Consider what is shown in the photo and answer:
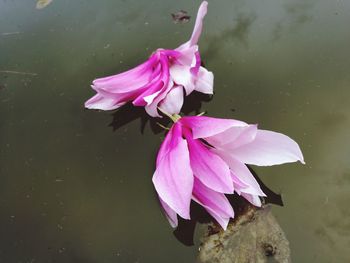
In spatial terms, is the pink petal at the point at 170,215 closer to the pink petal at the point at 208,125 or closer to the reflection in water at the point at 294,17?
the pink petal at the point at 208,125

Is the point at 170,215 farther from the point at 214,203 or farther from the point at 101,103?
the point at 101,103

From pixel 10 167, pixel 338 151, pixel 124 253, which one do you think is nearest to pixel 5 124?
pixel 10 167

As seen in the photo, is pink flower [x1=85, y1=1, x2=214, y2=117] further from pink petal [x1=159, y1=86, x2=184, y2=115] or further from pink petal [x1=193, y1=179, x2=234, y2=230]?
pink petal [x1=193, y1=179, x2=234, y2=230]

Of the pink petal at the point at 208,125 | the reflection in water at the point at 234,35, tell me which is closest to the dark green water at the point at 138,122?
the reflection in water at the point at 234,35

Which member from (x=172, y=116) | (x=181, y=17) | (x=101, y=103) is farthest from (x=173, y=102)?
(x=181, y=17)

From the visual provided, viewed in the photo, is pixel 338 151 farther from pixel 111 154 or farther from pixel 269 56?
pixel 111 154
